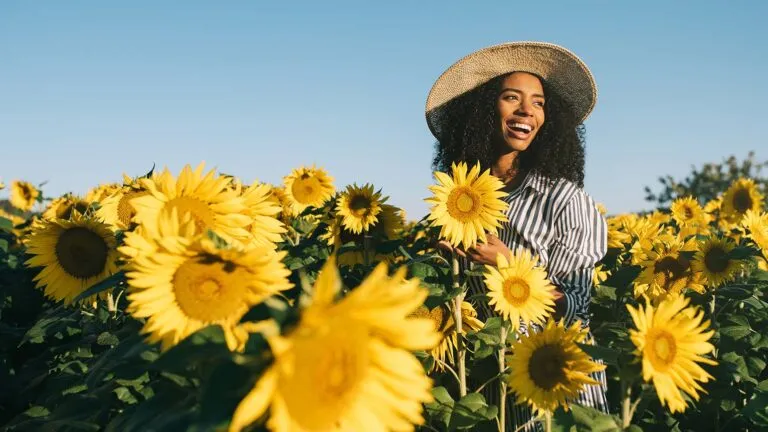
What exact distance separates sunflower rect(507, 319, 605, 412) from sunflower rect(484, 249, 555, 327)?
361 mm

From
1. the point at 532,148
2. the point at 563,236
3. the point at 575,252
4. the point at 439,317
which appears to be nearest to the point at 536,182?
the point at 563,236

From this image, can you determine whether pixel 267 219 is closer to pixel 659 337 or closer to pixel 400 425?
pixel 400 425

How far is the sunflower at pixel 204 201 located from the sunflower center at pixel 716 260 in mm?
3785

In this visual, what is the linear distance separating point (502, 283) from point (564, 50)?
5.67ft

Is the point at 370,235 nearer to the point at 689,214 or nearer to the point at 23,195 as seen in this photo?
the point at 689,214

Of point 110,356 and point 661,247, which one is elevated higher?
point 661,247

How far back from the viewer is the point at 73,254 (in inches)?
103

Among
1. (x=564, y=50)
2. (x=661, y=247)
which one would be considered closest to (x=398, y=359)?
(x=564, y=50)

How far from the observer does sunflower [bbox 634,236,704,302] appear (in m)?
4.23

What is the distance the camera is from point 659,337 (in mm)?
2029

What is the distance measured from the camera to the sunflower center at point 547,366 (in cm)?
251

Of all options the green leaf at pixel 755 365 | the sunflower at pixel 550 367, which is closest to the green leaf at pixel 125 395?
the sunflower at pixel 550 367

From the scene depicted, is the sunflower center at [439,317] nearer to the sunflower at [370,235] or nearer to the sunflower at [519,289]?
the sunflower at [519,289]

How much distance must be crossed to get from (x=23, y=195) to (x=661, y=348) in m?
11.5
